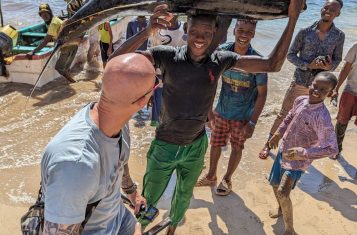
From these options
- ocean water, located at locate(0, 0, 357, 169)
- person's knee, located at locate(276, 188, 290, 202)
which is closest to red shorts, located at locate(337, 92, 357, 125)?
ocean water, located at locate(0, 0, 357, 169)

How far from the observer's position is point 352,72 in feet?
16.4

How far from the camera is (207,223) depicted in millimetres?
3945

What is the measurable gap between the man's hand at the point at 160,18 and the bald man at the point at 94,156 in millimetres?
874

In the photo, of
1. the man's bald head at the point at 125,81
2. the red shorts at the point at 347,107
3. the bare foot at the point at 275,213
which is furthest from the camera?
the red shorts at the point at 347,107

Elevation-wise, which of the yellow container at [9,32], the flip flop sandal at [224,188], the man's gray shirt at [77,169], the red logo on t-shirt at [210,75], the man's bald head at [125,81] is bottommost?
the flip flop sandal at [224,188]

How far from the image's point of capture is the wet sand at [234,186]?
3.94 meters

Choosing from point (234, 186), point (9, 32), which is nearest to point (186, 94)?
point (234, 186)

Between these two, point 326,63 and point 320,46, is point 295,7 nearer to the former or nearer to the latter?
point 326,63

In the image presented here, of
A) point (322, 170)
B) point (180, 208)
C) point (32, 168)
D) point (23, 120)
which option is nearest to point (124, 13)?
point (180, 208)

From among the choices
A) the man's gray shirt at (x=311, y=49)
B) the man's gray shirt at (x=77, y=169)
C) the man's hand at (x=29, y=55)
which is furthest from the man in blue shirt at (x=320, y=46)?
the man's hand at (x=29, y=55)

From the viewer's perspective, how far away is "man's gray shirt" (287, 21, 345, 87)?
4.64 m

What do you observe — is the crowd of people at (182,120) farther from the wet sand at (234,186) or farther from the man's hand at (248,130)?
the wet sand at (234,186)

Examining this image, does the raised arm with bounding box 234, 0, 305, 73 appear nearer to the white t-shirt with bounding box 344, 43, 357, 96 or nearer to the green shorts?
the green shorts

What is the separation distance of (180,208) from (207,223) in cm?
Answer: 70
